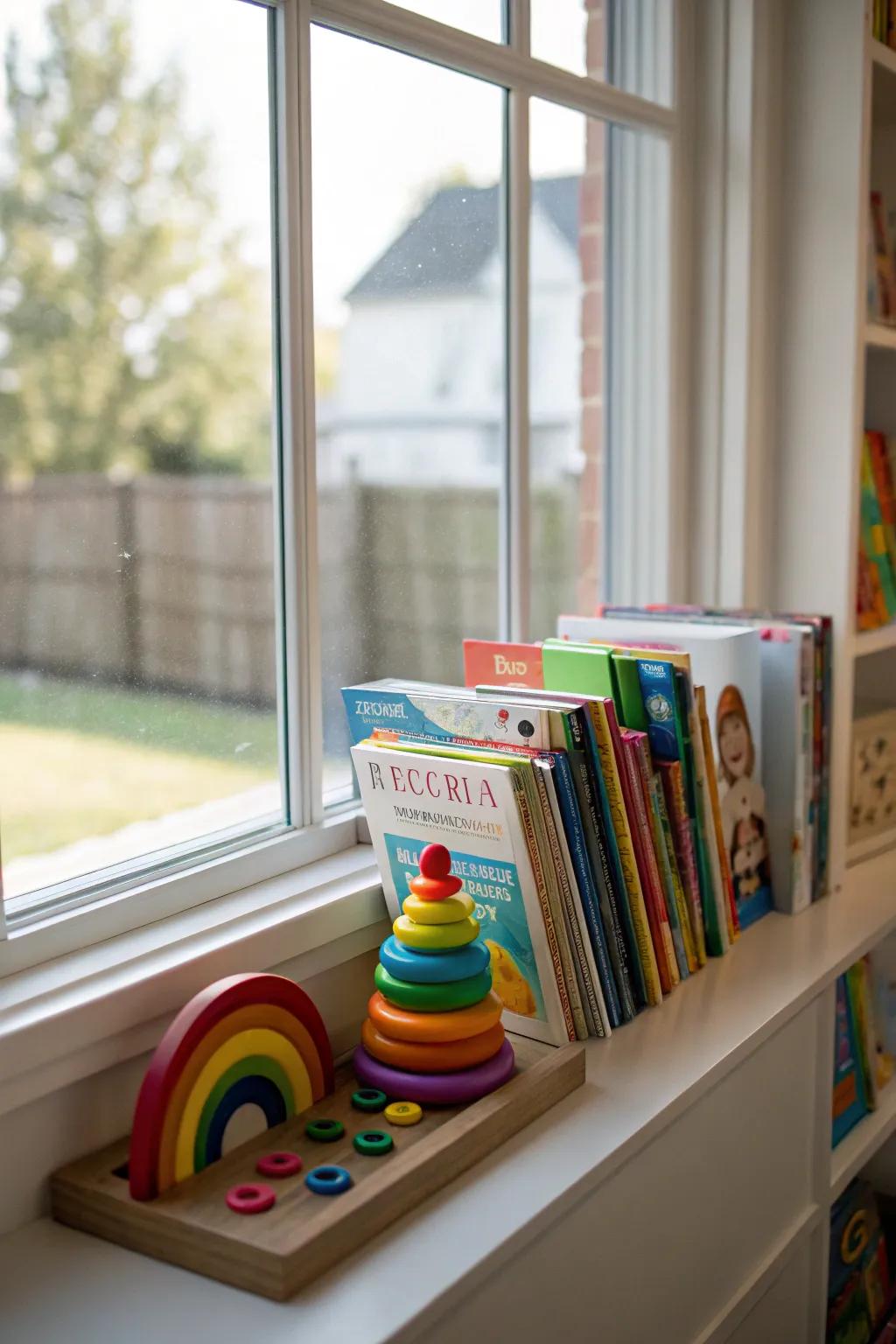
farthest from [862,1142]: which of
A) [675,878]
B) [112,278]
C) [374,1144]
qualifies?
[112,278]

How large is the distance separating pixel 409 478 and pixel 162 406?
1.34 ft

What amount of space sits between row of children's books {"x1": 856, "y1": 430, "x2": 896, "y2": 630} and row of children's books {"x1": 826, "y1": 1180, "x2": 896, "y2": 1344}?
789 mm

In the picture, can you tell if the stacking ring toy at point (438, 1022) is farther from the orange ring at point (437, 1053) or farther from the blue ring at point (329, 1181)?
the blue ring at point (329, 1181)

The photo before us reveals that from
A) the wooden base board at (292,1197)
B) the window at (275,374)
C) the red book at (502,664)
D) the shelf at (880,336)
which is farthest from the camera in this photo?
the shelf at (880,336)

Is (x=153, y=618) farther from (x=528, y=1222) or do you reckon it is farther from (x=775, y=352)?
(x=775, y=352)

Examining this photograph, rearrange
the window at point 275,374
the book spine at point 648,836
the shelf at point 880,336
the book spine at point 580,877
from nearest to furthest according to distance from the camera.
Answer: the window at point 275,374 → the book spine at point 580,877 → the book spine at point 648,836 → the shelf at point 880,336

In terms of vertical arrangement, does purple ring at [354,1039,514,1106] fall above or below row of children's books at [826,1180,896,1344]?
above

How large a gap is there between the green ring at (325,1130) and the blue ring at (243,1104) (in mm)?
38

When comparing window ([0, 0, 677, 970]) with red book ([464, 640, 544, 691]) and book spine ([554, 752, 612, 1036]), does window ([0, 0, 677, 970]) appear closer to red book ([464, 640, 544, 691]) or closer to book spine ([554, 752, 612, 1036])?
red book ([464, 640, 544, 691])

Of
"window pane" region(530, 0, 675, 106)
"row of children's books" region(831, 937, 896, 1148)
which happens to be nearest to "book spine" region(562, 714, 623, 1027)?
"row of children's books" region(831, 937, 896, 1148)

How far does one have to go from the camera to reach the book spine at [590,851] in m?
1.25

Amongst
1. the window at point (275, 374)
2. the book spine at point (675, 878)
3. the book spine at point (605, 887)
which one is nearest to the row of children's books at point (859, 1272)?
the book spine at point (675, 878)

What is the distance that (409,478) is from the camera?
5.14 ft

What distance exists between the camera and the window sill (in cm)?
99
